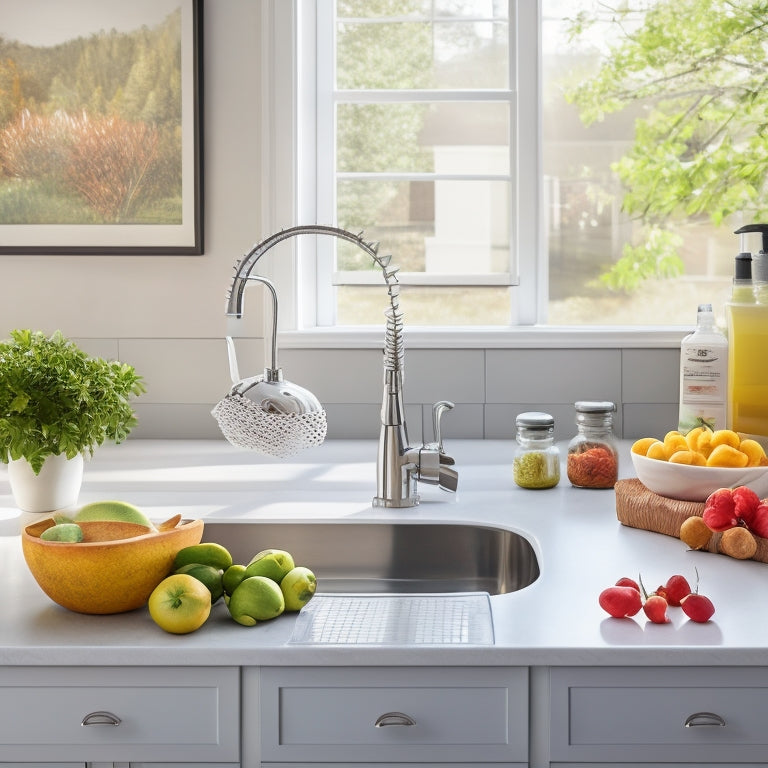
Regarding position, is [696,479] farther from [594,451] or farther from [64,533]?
[64,533]

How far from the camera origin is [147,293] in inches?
84.2

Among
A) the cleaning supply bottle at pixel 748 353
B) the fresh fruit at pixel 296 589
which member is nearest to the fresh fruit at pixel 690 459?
the cleaning supply bottle at pixel 748 353

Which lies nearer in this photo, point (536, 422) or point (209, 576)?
point (209, 576)

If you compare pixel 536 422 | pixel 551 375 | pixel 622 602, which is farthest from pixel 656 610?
pixel 551 375

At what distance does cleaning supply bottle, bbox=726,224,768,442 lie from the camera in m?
1.66

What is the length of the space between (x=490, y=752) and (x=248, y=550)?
589 millimetres

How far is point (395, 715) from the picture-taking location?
3.15 ft

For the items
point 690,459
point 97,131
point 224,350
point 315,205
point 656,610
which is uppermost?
point 97,131

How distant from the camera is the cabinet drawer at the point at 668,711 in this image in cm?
94

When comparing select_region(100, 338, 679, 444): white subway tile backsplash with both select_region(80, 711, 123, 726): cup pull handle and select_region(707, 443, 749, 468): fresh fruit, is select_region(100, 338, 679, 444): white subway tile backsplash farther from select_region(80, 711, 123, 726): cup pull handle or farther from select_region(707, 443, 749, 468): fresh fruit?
select_region(80, 711, 123, 726): cup pull handle

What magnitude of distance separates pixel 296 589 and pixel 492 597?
237 millimetres

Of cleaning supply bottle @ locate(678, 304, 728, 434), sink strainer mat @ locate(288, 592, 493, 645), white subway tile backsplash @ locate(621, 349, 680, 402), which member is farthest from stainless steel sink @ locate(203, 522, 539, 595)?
white subway tile backsplash @ locate(621, 349, 680, 402)

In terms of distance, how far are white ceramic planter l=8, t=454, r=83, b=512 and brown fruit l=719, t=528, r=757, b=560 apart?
3.29ft

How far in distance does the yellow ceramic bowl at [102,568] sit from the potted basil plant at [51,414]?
14.7 inches
